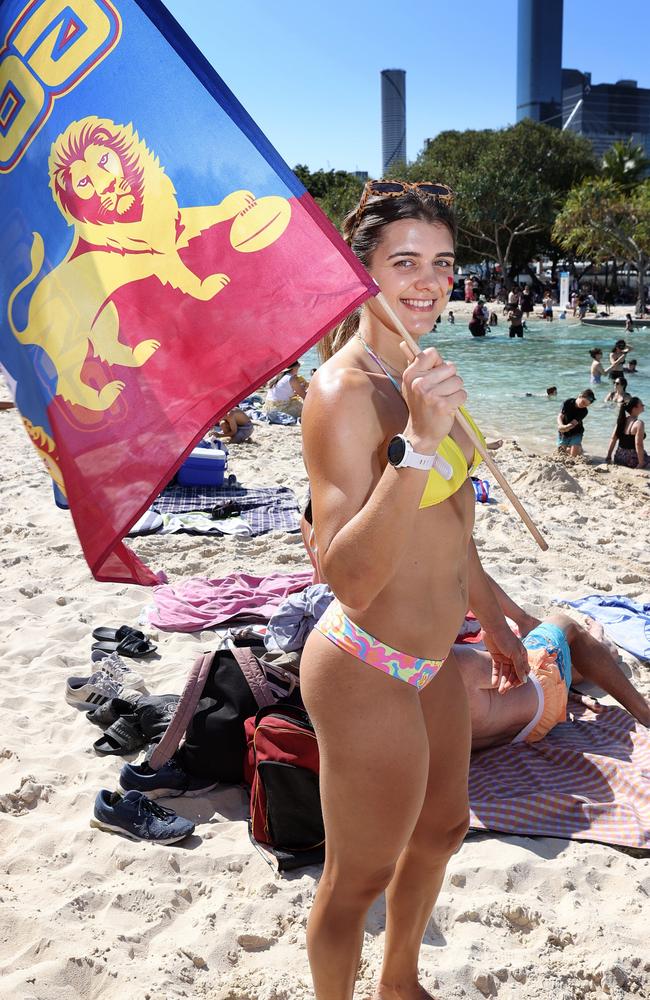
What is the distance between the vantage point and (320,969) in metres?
1.98

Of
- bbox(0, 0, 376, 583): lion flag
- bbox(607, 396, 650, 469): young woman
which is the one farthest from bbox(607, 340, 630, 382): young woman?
bbox(0, 0, 376, 583): lion flag

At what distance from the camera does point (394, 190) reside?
6.84 feet

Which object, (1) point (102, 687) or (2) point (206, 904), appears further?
(1) point (102, 687)

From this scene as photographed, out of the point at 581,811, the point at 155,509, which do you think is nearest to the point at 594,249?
the point at 155,509

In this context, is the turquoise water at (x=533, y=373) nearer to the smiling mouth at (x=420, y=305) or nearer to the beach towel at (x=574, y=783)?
the beach towel at (x=574, y=783)

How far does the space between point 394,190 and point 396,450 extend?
0.78 m

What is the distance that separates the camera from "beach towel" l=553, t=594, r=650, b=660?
195 inches

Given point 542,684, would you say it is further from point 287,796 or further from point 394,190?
point 394,190

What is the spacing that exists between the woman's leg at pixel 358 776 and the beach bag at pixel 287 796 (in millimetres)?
1159

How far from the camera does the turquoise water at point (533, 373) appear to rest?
51.2 ft

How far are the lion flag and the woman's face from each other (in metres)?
0.19

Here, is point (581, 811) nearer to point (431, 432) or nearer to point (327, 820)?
point (327, 820)

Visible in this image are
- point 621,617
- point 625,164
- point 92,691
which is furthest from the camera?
point 625,164

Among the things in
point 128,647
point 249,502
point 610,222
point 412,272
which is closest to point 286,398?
point 249,502
